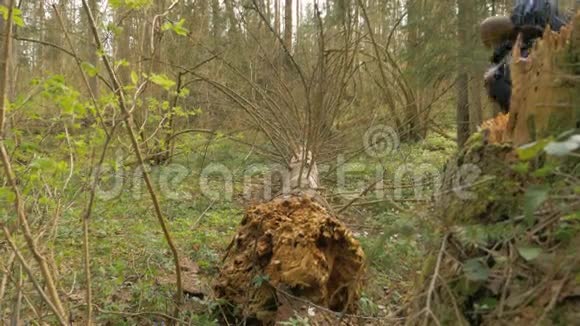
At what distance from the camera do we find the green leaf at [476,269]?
50.5 inches

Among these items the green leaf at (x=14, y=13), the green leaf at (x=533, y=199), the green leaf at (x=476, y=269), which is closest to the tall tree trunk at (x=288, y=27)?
the green leaf at (x=14, y=13)

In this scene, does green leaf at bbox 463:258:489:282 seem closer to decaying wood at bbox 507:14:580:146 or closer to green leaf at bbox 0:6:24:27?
decaying wood at bbox 507:14:580:146

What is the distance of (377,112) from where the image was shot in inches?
304

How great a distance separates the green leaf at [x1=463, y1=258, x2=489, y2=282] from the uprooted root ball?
6.51 ft

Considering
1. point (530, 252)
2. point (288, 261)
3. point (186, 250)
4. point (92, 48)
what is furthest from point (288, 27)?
point (530, 252)

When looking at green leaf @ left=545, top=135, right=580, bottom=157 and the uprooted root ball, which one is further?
the uprooted root ball

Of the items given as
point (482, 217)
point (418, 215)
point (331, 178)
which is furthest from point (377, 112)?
point (418, 215)

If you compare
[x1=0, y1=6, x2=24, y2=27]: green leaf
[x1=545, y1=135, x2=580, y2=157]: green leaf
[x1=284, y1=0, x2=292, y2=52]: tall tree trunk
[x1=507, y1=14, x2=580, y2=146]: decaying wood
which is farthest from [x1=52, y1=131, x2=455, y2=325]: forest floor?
[x1=284, y1=0, x2=292, y2=52]: tall tree trunk

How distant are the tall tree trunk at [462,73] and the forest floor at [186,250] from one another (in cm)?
111

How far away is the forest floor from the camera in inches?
125

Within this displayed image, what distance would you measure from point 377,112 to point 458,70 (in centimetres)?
139

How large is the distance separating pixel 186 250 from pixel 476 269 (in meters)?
4.08

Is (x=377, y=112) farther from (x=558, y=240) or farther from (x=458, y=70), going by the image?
(x=558, y=240)

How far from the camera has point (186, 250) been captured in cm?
501
